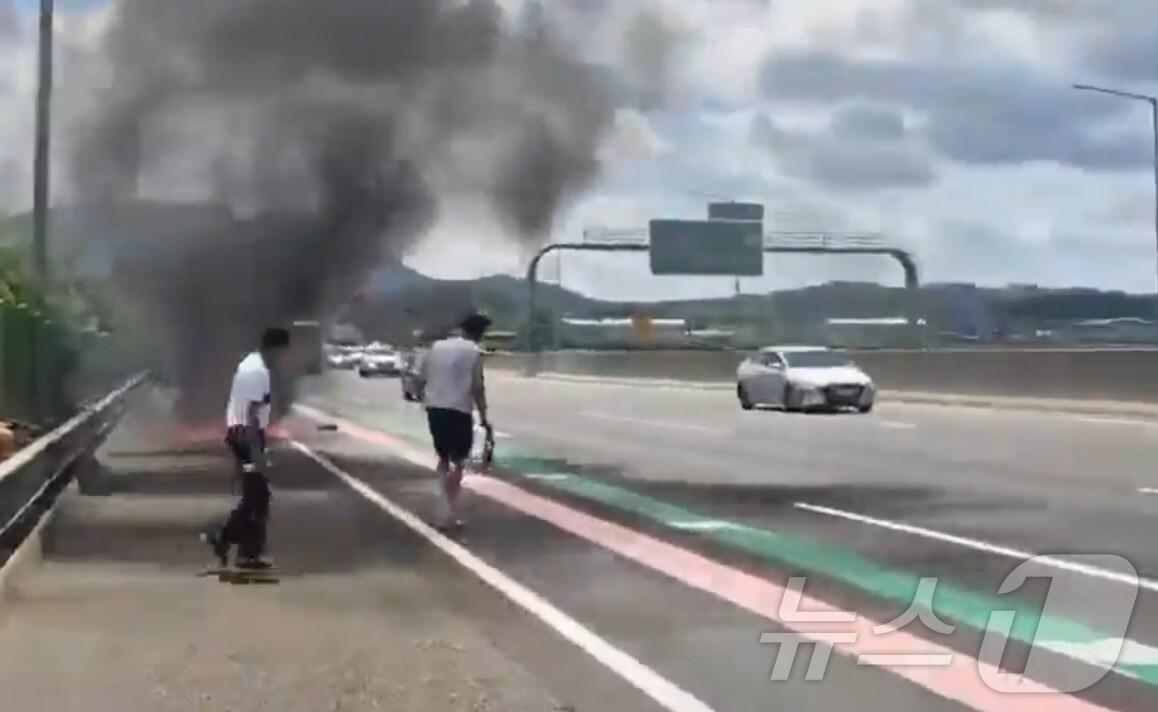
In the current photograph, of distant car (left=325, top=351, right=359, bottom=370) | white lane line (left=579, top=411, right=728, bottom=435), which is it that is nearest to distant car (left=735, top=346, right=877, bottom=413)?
white lane line (left=579, top=411, right=728, bottom=435)

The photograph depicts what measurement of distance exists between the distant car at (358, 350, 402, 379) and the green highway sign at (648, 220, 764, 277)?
10.7 meters

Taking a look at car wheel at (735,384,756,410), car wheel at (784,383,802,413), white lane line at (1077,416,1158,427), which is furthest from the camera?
car wheel at (735,384,756,410)

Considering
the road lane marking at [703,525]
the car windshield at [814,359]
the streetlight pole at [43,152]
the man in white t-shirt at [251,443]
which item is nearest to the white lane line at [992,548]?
the road lane marking at [703,525]

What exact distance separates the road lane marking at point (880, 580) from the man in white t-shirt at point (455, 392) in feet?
6.91

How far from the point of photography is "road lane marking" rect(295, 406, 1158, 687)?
10062mm

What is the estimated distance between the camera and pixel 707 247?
74.3 meters

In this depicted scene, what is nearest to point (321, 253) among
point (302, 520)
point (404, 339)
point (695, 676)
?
point (404, 339)

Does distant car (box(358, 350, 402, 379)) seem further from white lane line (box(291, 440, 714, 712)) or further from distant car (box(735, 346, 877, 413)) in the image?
white lane line (box(291, 440, 714, 712))

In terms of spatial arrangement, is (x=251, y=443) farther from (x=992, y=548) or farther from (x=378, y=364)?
(x=378, y=364)

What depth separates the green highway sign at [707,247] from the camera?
243ft

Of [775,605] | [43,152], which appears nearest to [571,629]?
[775,605]

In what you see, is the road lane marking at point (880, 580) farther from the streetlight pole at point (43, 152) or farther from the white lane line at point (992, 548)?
the streetlight pole at point (43, 152)

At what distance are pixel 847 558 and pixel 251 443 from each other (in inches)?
165

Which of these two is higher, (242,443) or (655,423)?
(242,443)
